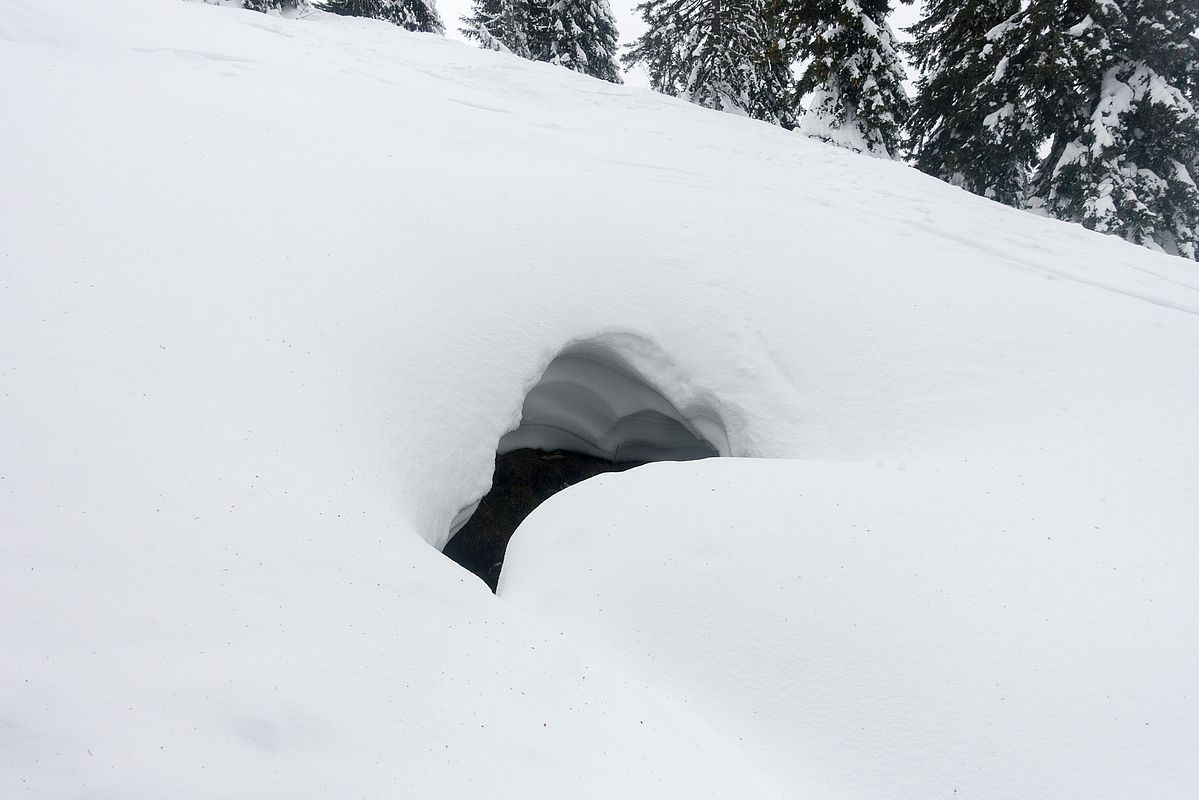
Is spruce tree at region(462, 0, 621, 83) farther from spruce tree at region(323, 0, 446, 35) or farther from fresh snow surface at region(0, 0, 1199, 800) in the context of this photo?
fresh snow surface at region(0, 0, 1199, 800)

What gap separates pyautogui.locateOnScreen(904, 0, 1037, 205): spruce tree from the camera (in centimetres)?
1179

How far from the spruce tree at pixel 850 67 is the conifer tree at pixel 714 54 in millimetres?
1763

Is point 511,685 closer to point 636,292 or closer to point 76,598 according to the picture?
point 76,598

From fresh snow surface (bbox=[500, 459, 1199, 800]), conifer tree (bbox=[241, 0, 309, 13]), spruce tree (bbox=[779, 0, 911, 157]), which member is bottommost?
fresh snow surface (bbox=[500, 459, 1199, 800])

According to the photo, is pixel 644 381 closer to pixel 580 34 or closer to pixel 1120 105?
pixel 1120 105

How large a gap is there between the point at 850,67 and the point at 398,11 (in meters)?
13.5

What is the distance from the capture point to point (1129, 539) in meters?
3.09

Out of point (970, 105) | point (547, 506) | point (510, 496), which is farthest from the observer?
point (970, 105)

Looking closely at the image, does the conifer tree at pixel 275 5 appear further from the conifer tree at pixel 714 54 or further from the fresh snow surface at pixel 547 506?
the fresh snow surface at pixel 547 506

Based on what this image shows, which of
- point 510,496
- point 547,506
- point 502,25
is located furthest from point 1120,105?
point 502,25

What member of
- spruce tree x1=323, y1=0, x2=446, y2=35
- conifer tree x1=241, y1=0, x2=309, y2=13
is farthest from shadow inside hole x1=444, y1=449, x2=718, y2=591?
spruce tree x1=323, y1=0, x2=446, y2=35

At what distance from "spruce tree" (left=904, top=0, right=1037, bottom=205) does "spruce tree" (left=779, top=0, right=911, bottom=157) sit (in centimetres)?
205

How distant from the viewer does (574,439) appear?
6824 mm

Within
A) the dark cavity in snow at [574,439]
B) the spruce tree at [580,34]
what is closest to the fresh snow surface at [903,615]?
the dark cavity in snow at [574,439]
